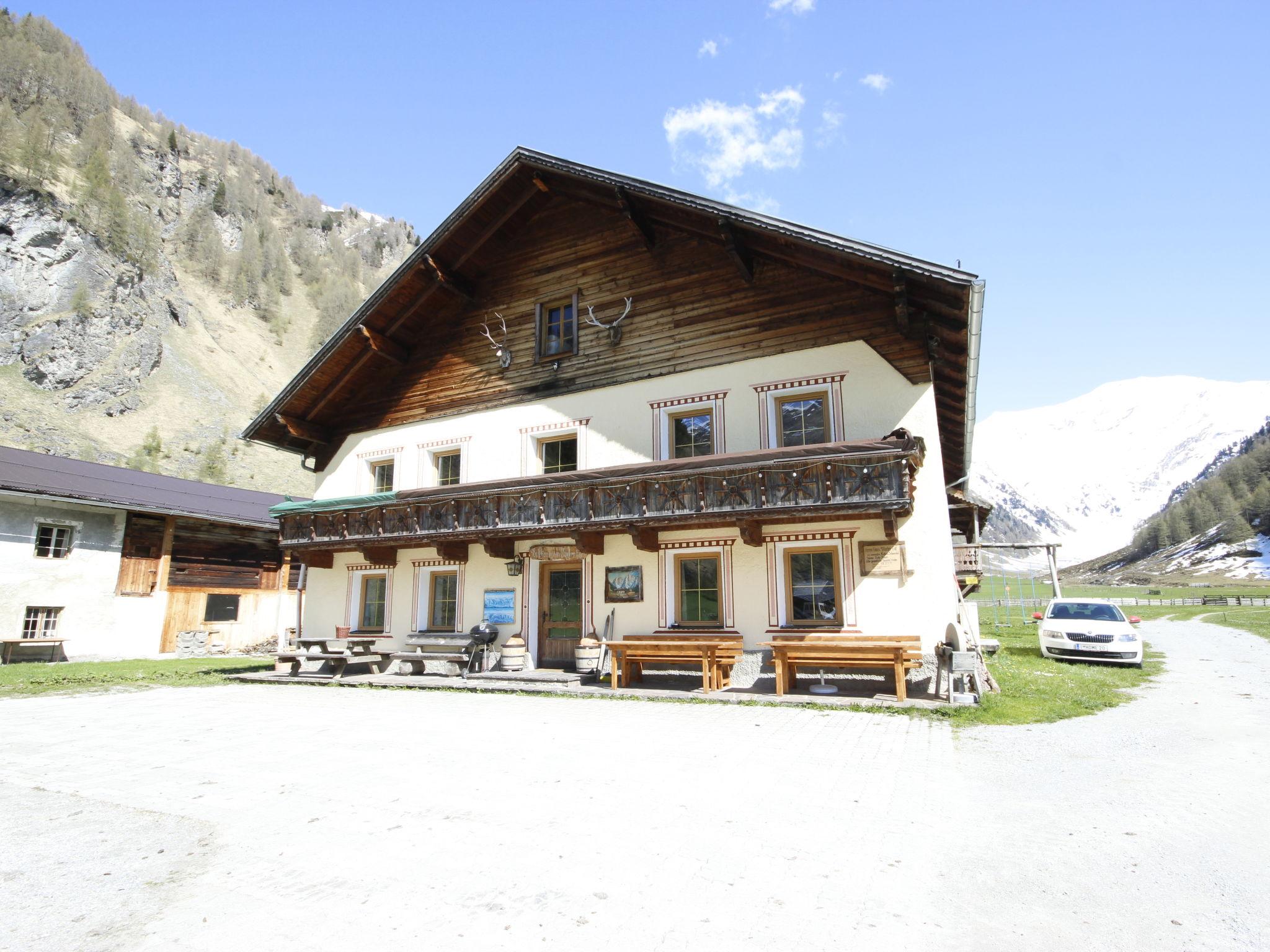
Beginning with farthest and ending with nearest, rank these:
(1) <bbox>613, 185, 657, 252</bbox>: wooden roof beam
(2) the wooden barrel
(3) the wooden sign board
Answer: (1) <bbox>613, 185, 657, 252</bbox>: wooden roof beam, (2) the wooden barrel, (3) the wooden sign board

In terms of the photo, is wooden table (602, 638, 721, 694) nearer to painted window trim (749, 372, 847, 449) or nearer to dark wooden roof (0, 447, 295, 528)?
painted window trim (749, 372, 847, 449)

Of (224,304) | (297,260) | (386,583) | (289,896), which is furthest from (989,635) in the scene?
(297,260)

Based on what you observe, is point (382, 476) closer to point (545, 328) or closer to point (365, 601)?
point (365, 601)

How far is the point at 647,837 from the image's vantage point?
16.5 feet

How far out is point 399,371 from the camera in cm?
1975

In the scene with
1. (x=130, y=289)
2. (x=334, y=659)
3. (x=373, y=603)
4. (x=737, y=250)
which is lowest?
(x=334, y=659)

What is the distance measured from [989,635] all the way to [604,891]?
28836mm

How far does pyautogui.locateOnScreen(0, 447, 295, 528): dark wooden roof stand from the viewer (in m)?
22.0

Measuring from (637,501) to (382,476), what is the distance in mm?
9525

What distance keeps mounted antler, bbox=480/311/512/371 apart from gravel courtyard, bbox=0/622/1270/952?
415 inches

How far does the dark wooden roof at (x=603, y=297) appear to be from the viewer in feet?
42.9

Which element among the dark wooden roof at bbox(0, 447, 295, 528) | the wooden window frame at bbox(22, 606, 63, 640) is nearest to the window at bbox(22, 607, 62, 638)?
the wooden window frame at bbox(22, 606, 63, 640)

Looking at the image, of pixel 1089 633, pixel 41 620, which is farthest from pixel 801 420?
pixel 41 620

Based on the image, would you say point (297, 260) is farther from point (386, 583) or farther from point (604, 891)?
point (604, 891)
